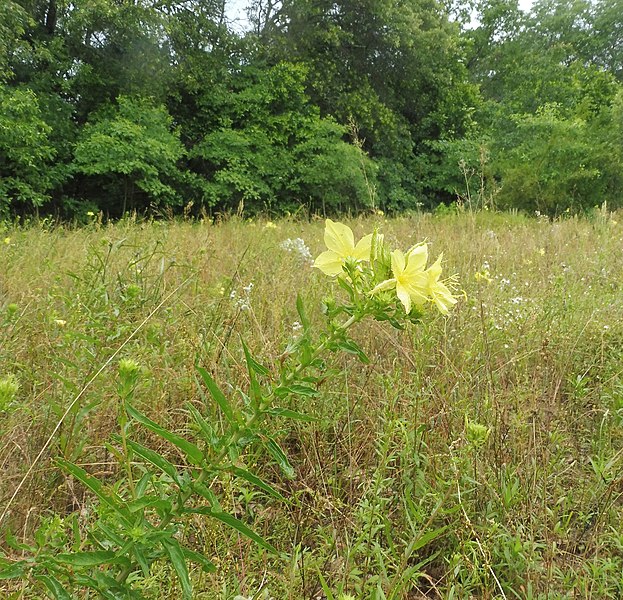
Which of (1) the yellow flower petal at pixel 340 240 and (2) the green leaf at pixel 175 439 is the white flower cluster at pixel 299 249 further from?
(2) the green leaf at pixel 175 439

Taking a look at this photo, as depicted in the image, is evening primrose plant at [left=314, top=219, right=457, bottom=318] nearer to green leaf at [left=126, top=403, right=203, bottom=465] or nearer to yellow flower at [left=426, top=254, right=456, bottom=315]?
yellow flower at [left=426, top=254, right=456, bottom=315]

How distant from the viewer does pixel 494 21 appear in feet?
65.2

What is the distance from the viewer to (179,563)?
2.43 feet

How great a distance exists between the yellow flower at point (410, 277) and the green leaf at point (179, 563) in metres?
0.51

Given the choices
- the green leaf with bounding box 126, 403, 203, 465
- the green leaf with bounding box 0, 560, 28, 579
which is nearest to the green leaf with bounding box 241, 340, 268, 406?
the green leaf with bounding box 126, 403, 203, 465

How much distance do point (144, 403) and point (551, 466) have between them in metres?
1.28

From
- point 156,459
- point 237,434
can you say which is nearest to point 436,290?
point 237,434

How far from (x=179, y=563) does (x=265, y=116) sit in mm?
12247

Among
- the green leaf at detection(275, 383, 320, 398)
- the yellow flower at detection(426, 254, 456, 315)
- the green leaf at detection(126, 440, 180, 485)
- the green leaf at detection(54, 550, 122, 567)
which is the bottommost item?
the green leaf at detection(54, 550, 122, 567)

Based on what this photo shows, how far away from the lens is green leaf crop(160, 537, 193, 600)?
73 cm

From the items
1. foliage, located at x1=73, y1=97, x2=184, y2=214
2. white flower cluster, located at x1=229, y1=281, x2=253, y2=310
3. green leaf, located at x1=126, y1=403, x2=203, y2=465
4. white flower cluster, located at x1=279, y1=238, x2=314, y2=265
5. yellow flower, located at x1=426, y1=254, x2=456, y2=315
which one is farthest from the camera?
foliage, located at x1=73, y1=97, x2=184, y2=214

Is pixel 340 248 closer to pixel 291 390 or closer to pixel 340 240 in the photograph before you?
pixel 340 240

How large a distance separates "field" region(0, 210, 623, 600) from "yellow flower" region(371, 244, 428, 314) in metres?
0.12

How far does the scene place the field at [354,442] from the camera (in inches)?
44.8
